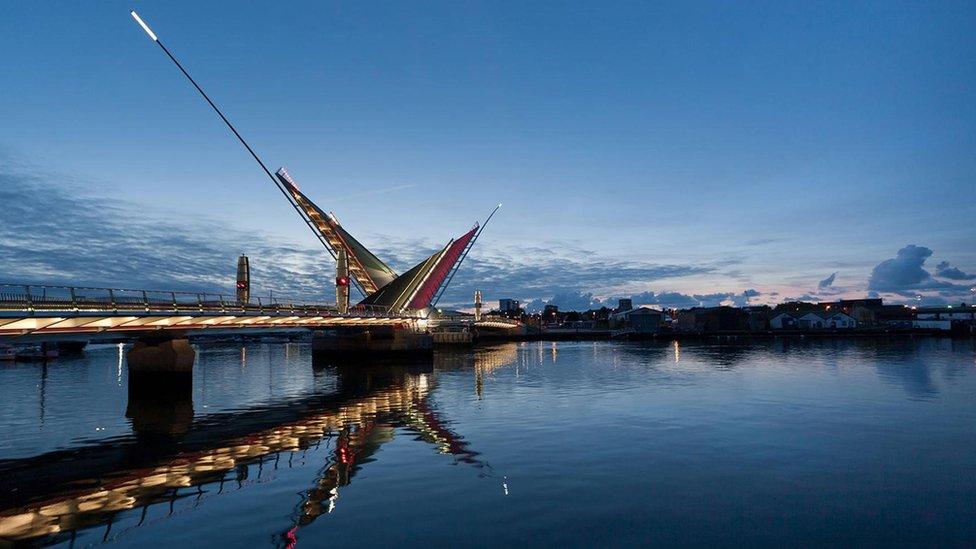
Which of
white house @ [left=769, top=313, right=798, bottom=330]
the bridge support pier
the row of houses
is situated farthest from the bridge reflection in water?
white house @ [left=769, top=313, right=798, bottom=330]

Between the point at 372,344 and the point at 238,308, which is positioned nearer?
the point at 238,308

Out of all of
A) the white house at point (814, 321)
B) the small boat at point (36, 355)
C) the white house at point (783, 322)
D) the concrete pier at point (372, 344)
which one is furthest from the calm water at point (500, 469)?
the white house at point (783, 322)

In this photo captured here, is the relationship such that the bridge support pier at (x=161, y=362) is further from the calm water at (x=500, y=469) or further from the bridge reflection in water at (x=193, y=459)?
the bridge reflection in water at (x=193, y=459)

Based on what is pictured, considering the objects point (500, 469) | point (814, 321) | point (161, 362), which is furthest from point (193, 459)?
point (814, 321)

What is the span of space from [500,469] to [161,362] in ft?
96.2

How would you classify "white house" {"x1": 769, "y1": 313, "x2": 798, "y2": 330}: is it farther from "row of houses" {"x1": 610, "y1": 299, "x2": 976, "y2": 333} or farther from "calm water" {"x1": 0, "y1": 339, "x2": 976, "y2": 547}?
"calm water" {"x1": 0, "y1": 339, "x2": 976, "y2": 547}

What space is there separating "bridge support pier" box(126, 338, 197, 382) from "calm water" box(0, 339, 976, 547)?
1381 mm

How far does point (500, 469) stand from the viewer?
16.8 meters

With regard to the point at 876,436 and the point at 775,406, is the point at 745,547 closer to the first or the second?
the point at 876,436

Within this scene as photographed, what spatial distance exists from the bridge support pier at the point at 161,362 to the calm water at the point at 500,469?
54.4 inches

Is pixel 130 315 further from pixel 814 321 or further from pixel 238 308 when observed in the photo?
pixel 814 321

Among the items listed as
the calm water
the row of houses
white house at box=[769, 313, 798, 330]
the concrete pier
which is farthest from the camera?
white house at box=[769, 313, 798, 330]

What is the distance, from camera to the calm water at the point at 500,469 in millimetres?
11914

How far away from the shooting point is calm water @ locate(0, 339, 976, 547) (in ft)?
39.1
